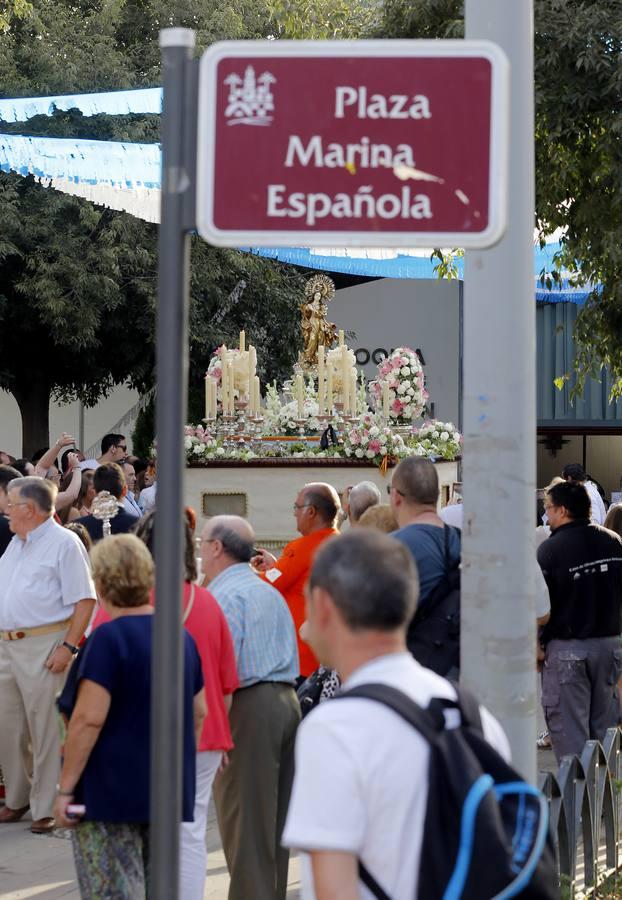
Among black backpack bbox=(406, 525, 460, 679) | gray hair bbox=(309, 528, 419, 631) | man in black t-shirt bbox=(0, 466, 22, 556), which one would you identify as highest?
gray hair bbox=(309, 528, 419, 631)

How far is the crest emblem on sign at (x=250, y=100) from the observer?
8.59 feet

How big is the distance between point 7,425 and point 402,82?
1140 inches

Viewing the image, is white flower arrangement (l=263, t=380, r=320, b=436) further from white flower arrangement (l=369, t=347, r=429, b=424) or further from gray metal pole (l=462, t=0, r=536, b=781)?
gray metal pole (l=462, t=0, r=536, b=781)

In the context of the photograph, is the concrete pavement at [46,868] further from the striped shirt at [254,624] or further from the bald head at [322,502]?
the bald head at [322,502]

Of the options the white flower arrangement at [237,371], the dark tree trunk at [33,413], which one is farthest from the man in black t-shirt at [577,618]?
the dark tree trunk at [33,413]

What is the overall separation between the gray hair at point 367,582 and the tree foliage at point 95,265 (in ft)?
62.5

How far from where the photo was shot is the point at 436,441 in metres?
17.2

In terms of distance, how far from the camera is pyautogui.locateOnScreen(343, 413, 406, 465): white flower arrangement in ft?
53.3

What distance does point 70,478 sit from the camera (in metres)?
10.3

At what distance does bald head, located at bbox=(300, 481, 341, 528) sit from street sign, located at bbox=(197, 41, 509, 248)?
13.9 feet

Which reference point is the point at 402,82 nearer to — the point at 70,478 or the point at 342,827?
the point at 342,827

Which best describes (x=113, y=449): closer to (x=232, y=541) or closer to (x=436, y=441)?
(x=436, y=441)

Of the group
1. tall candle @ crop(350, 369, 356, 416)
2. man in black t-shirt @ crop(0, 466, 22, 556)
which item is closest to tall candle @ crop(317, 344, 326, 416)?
tall candle @ crop(350, 369, 356, 416)

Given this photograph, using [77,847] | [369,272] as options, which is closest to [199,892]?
[77,847]
